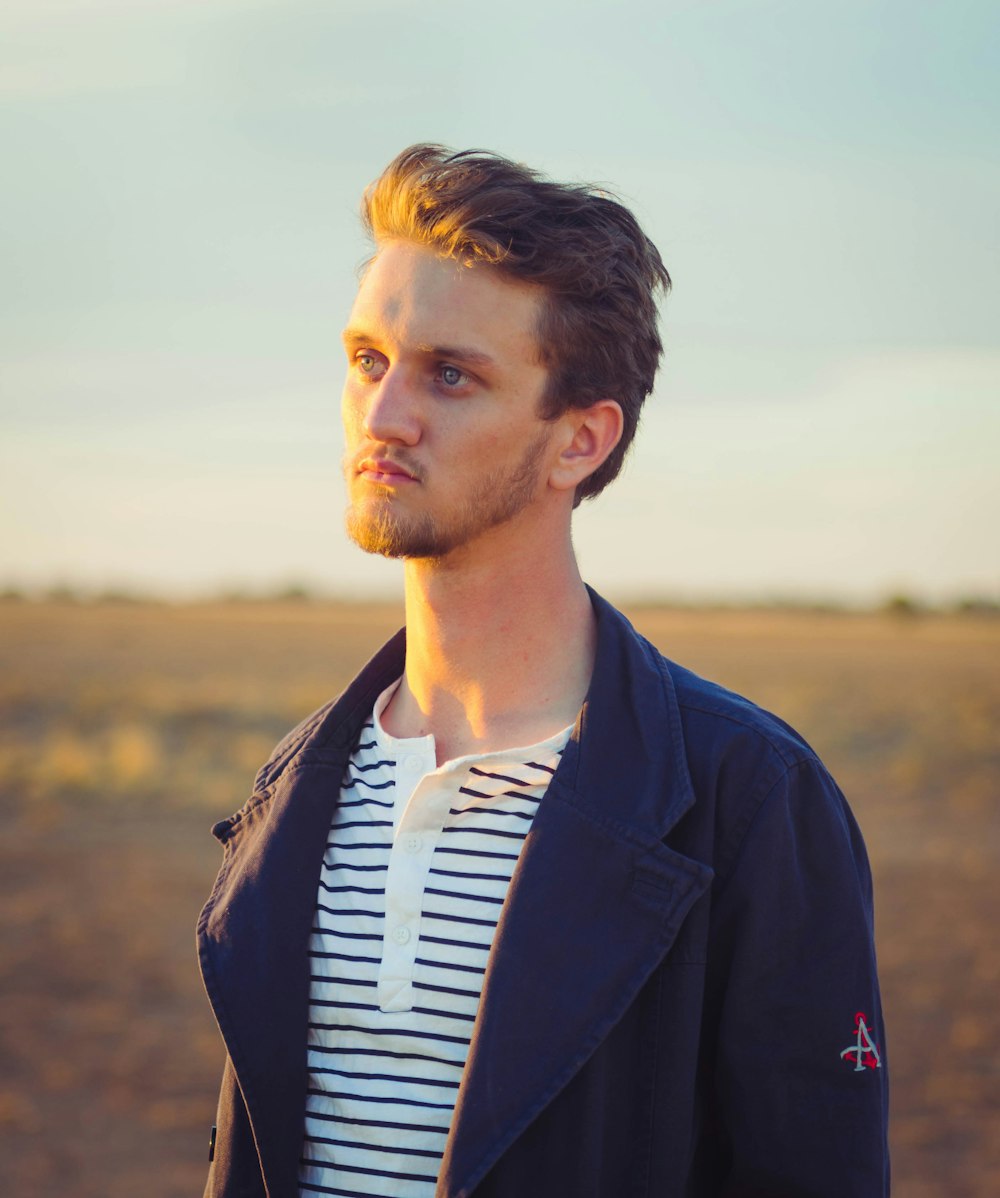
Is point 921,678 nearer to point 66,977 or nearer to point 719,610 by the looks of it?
point 66,977

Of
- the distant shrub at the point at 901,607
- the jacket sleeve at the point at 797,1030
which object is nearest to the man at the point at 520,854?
the jacket sleeve at the point at 797,1030

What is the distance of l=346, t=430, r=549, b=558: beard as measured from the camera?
2430 millimetres

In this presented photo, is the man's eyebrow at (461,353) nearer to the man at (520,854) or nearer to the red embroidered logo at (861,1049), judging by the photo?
the man at (520,854)

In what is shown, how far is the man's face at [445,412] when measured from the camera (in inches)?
95.3

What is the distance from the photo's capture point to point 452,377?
96.6 inches

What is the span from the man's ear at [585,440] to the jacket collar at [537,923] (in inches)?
11.1

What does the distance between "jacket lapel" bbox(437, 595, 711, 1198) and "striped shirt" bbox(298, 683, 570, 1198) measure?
123 mm

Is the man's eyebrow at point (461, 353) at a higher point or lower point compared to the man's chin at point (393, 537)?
higher

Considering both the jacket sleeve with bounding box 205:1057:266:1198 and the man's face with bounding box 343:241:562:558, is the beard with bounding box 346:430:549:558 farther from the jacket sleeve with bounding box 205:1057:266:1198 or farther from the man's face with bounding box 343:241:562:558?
the jacket sleeve with bounding box 205:1057:266:1198

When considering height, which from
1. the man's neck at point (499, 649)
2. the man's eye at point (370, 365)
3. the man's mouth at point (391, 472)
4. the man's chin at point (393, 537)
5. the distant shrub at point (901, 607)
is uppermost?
the distant shrub at point (901, 607)

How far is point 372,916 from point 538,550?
0.78 m

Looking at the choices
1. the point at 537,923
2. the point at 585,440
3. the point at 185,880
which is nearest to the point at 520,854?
the point at 537,923

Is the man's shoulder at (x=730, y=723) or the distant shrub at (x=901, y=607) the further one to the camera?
the distant shrub at (x=901, y=607)

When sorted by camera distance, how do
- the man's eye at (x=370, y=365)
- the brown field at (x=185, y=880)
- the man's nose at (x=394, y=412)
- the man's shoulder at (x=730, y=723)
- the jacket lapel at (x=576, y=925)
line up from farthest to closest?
the brown field at (x=185, y=880) < the man's eye at (x=370, y=365) < the man's nose at (x=394, y=412) < the man's shoulder at (x=730, y=723) < the jacket lapel at (x=576, y=925)
